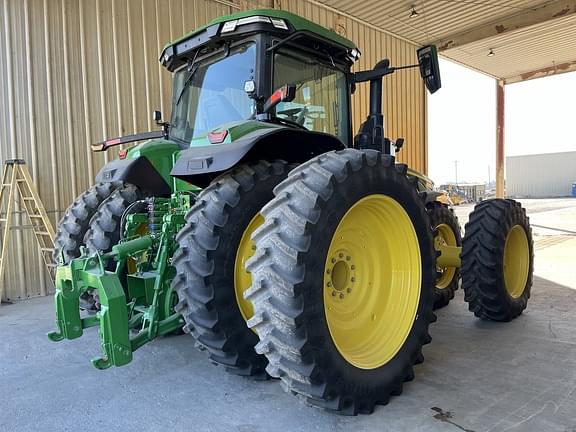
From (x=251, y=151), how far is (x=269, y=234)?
31.1 inches

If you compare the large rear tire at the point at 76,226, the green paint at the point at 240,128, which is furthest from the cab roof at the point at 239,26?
the large rear tire at the point at 76,226

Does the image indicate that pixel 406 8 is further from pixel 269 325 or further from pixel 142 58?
pixel 269 325

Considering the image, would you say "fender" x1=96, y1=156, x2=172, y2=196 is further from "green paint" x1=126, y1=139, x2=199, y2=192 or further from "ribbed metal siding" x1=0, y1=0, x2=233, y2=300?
"ribbed metal siding" x1=0, y1=0, x2=233, y2=300

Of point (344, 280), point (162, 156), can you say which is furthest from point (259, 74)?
point (344, 280)

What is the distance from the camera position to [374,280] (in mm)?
2939

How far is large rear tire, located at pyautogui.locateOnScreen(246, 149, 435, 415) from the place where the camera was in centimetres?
219

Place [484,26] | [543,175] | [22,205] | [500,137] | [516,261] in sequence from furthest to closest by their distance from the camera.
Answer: [543,175] < [500,137] < [484,26] < [22,205] < [516,261]

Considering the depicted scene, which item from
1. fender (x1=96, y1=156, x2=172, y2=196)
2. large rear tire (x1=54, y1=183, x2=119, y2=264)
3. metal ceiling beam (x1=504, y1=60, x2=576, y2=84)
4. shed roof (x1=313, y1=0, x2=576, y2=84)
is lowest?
large rear tire (x1=54, y1=183, x2=119, y2=264)

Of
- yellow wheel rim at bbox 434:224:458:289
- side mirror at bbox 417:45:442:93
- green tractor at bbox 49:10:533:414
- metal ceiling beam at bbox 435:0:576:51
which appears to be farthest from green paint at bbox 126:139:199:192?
metal ceiling beam at bbox 435:0:576:51

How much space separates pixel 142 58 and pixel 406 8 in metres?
5.88

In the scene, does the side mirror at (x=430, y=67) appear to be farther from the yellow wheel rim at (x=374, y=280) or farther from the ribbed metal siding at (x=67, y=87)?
the ribbed metal siding at (x=67, y=87)

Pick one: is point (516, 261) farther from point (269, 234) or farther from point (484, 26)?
point (484, 26)

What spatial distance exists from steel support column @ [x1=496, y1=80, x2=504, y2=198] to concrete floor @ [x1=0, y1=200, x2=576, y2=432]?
12.4 m

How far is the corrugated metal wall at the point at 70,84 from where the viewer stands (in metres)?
6.04
